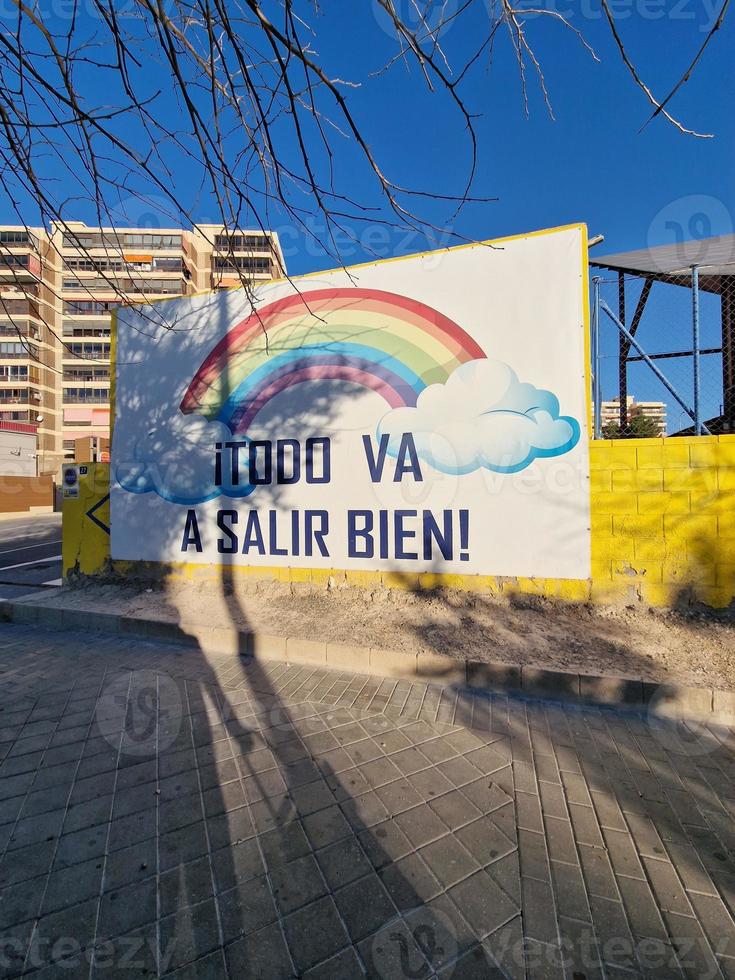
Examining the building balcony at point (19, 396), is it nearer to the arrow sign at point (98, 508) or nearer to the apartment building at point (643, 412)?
the arrow sign at point (98, 508)

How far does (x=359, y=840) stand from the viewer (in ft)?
6.39

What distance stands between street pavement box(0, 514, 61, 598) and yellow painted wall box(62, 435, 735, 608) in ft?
23.9

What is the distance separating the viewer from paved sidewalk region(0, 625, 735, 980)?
58.7 inches

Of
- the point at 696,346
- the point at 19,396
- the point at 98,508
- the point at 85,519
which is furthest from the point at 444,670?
the point at 19,396

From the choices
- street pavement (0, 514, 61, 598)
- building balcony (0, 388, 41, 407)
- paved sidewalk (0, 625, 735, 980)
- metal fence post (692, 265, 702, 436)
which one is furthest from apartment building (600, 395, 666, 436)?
building balcony (0, 388, 41, 407)

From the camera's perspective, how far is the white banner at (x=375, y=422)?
460 centimetres

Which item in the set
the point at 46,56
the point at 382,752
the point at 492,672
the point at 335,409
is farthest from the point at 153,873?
the point at 335,409

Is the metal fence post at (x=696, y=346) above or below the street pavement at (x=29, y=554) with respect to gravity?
above

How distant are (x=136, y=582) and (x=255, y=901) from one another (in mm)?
5242

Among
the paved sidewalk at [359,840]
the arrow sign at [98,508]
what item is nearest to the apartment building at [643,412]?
the paved sidewalk at [359,840]

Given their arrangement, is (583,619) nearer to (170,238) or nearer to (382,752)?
(382,752)

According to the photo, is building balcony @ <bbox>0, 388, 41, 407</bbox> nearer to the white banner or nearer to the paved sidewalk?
the white banner

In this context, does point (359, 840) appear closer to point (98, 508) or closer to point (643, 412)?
point (643, 412)

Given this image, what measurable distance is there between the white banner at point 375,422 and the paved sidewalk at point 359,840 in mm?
2140
